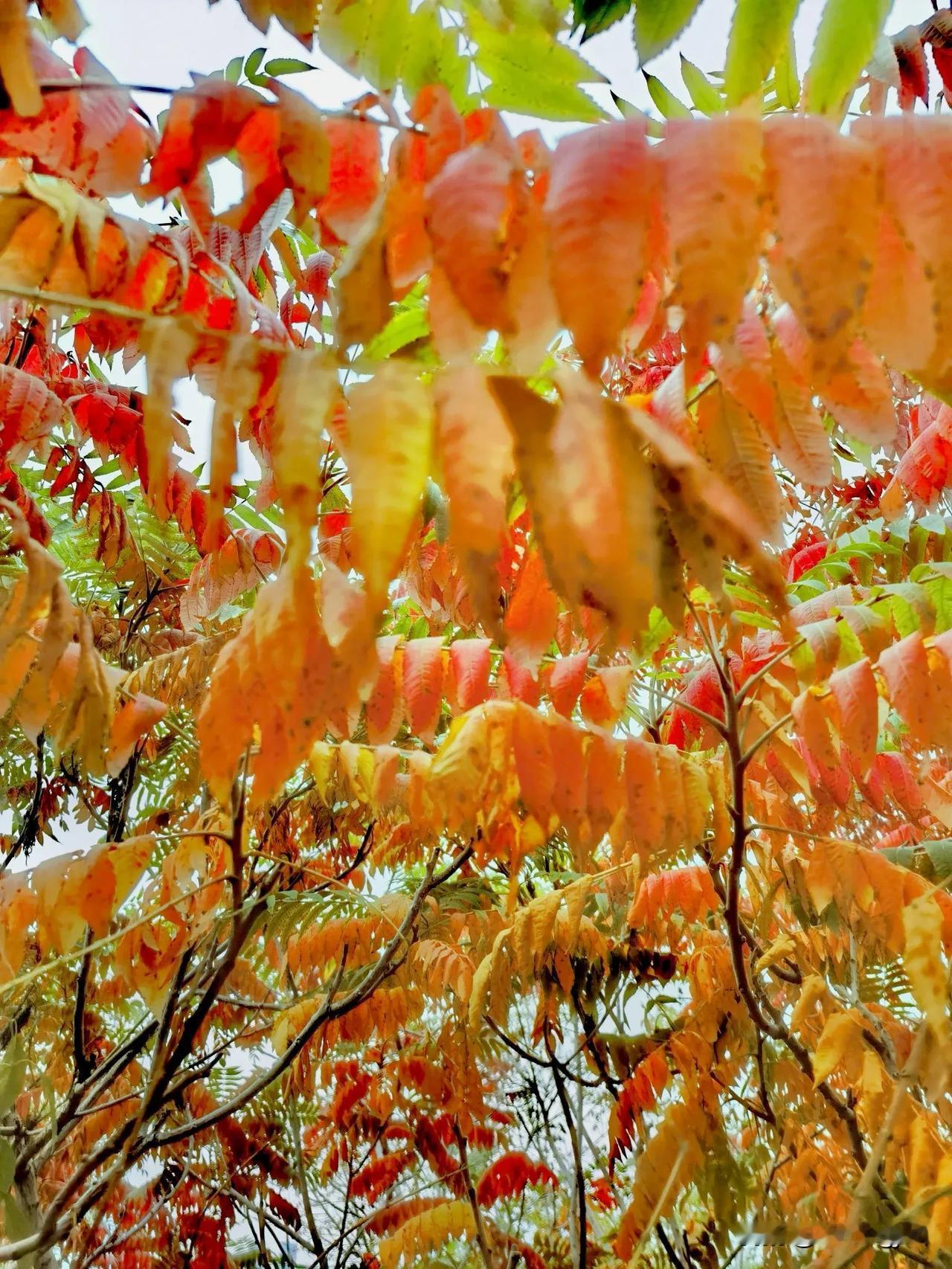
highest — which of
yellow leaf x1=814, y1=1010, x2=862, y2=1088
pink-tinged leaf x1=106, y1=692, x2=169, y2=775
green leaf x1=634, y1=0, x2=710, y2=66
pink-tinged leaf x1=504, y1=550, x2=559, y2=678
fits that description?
green leaf x1=634, y1=0, x2=710, y2=66

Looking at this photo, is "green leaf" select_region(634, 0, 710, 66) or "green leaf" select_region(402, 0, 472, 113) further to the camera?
"green leaf" select_region(402, 0, 472, 113)

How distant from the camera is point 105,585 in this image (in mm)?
4758

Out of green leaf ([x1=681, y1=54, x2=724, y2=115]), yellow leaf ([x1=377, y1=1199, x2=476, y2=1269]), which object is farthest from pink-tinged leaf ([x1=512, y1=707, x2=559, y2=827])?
yellow leaf ([x1=377, y1=1199, x2=476, y2=1269])

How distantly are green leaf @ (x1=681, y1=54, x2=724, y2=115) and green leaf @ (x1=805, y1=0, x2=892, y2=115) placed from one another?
0.76 metres

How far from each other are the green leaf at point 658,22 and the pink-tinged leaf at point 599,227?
154mm

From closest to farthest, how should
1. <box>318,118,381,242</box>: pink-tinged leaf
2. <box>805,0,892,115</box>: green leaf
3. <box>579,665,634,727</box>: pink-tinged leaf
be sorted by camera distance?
<box>805,0,892,115</box>: green leaf < <box>318,118,381,242</box>: pink-tinged leaf < <box>579,665,634,727</box>: pink-tinged leaf

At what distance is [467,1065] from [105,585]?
124 inches

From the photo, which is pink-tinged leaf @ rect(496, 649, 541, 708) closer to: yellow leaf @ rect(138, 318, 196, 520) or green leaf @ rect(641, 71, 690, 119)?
green leaf @ rect(641, 71, 690, 119)

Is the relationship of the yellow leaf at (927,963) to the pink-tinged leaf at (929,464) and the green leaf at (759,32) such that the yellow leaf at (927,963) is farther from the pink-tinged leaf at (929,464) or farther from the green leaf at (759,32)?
the pink-tinged leaf at (929,464)

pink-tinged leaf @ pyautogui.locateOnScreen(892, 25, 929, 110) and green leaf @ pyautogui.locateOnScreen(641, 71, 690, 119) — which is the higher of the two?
pink-tinged leaf @ pyautogui.locateOnScreen(892, 25, 929, 110)

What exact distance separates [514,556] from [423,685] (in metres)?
0.65

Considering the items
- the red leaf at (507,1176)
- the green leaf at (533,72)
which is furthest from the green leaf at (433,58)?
the red leaf at (507,1176)

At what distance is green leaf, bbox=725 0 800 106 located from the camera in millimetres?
801

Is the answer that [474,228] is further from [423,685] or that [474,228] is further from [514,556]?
[514,556]
